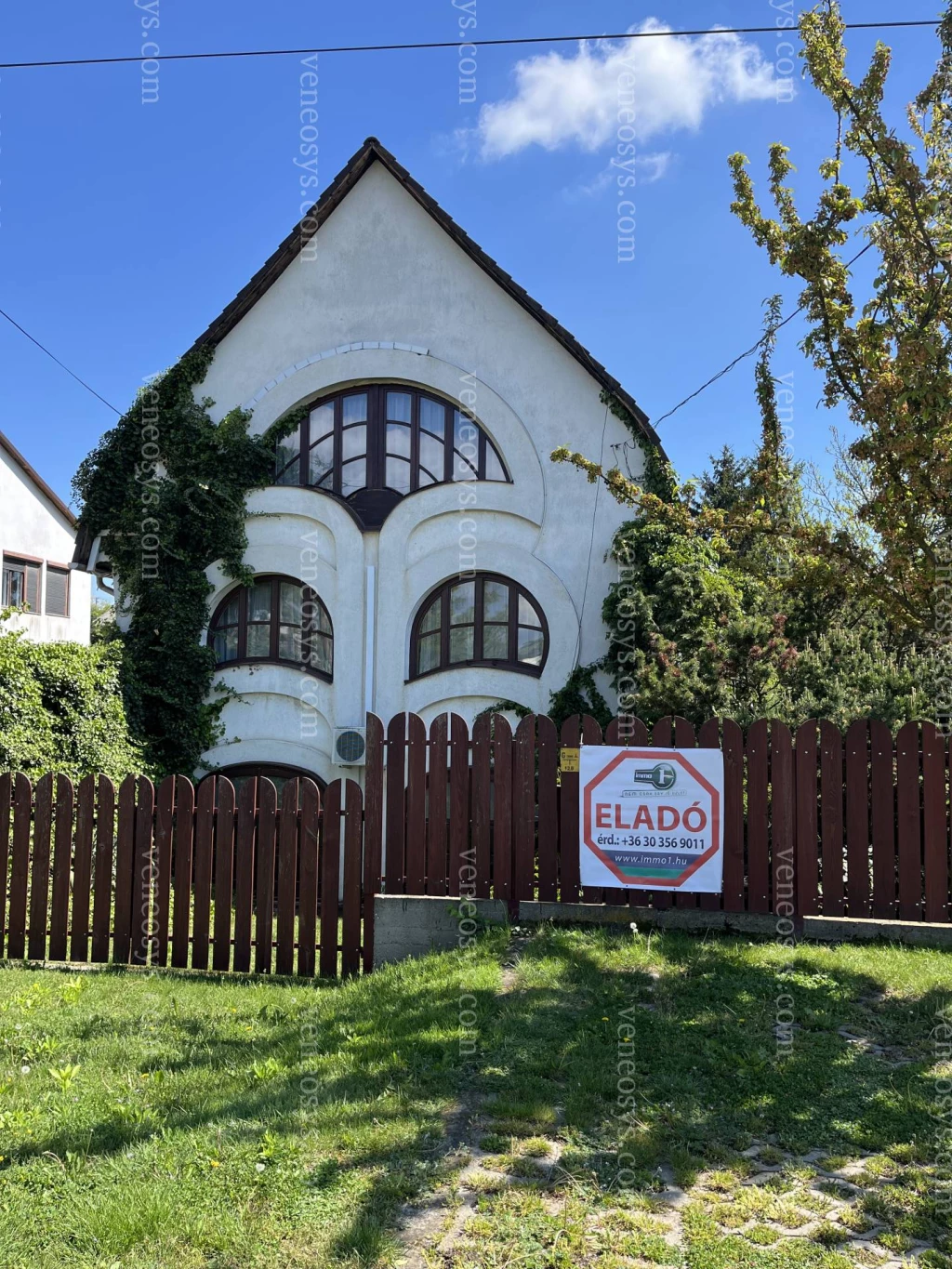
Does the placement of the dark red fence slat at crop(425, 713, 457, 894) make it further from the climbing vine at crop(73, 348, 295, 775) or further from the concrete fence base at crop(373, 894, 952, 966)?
the climbing vine at crop(73, 348, 295, 775)

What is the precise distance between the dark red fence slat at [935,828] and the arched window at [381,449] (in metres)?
9.13

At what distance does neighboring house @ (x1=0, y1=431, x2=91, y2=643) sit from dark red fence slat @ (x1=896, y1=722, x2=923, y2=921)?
25.7 m

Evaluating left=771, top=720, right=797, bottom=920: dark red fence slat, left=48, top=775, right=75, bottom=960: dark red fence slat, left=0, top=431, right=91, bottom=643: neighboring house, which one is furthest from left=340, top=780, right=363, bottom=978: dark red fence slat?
left=0, top=431, right=91, bottom=643: neighboring house

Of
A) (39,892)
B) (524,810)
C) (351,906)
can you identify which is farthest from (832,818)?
(39,892)

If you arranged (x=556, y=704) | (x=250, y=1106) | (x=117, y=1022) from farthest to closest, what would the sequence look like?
(x=556, y=704), (x=117, y=1022), (x=250, y=1106)

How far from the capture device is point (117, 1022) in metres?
6.27

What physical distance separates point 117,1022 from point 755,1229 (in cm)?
429

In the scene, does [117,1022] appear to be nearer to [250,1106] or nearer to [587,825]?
[250,1106]

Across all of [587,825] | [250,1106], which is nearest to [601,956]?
[587,825]

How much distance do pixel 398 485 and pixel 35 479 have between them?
61.8 feet

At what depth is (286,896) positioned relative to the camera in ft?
26.3

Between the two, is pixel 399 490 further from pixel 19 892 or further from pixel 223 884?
pixel 19 892

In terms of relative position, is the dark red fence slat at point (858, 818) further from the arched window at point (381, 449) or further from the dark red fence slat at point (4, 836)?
the arched window at point (381, 449)

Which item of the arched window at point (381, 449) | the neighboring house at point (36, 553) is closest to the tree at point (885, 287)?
the arched window at point (381, 449)
